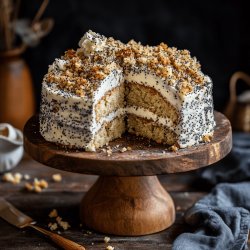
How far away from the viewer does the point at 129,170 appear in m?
2.87

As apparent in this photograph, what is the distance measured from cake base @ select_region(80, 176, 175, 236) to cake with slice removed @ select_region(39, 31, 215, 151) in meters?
0.24

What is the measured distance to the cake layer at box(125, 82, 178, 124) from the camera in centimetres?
311

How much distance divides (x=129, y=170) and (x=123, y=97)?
0.51 metres

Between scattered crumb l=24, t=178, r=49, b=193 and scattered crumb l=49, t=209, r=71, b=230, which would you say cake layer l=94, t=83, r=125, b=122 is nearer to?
Answer: scattered crumb l=49, t=209, r=71, b=230

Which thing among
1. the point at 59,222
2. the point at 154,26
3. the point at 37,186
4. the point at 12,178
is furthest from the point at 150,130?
the point at 154,26

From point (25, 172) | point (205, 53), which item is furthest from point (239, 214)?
point (205, 53)

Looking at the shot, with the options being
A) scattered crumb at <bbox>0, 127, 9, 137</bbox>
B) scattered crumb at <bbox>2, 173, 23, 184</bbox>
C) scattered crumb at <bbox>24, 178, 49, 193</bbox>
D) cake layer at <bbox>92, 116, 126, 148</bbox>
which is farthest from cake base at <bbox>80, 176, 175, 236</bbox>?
scattered crumb at <bbox>0, 127, 9, 137</bbox>

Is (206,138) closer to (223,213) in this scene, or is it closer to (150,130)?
(150,130)

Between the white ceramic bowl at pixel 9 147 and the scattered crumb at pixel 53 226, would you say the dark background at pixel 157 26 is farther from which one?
the scattered crumb at pixel 53 226

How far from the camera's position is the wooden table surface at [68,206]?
3.16 meters

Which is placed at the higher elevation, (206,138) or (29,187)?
(206,138)

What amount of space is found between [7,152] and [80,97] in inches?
44.1

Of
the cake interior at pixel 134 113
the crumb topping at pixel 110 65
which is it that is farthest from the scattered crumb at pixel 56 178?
the crumb topping at pixel 110 65

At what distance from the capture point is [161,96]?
10.2 ft
